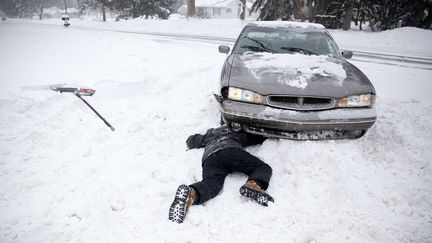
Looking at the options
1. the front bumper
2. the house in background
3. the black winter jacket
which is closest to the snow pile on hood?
the front bumper

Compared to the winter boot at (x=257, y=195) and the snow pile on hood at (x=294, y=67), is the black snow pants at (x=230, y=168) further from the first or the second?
the snow pile on hood at (x=294, y=67)

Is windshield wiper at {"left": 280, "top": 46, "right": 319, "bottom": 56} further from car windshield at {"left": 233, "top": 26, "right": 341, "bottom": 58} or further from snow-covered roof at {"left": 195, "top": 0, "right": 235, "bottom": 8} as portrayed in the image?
snow-covered roof at {"left": 195, "top": 0, "right": 235, "bottom": 8}

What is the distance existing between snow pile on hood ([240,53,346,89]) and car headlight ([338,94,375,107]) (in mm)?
226

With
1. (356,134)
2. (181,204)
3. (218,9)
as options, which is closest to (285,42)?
(356,134)

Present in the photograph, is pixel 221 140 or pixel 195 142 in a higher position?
pixel 221 140

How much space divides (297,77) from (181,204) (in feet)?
6.65

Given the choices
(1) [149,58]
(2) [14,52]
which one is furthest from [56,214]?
(2) [14,52]

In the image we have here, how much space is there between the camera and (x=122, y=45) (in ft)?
35.3

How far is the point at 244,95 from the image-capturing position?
329 cm

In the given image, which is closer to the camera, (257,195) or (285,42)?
(257,195)

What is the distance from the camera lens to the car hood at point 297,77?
3.19 metres

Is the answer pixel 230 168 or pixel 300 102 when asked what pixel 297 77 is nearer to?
pixel 300 102

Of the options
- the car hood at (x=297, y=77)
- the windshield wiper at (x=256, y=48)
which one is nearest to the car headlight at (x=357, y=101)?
the car hood at (x=297, y=77)

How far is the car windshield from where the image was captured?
4375 mm
